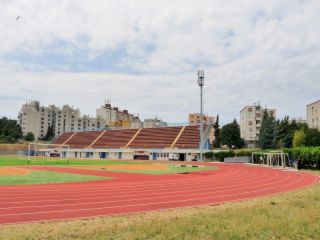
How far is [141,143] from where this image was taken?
285 ft

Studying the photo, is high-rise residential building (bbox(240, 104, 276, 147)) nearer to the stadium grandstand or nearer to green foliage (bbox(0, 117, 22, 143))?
the stadium grandstand

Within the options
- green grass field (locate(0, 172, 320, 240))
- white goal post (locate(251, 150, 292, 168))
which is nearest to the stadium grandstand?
white goal post (locate(251, 150, 292, 168))

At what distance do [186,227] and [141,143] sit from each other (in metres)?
78.0

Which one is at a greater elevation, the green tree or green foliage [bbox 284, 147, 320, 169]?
the green tree

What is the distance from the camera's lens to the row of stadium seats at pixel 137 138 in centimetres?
8116

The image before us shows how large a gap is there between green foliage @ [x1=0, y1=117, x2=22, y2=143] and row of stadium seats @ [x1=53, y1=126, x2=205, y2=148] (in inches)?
855

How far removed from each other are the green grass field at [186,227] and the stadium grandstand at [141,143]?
63.5m

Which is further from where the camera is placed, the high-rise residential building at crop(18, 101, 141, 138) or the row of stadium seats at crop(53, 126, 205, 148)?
the high-rise residential building at crop(18, 101, 141, 138)

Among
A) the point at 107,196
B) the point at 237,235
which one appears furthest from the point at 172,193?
the point at 237,235

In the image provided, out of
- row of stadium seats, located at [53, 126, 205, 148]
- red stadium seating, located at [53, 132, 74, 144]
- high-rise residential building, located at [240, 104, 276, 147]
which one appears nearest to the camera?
row of stadium seats, located at [53, 126, 205, 148]

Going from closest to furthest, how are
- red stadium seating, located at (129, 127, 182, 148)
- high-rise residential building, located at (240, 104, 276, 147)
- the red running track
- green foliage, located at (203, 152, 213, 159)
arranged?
1. the red running track
2. green foliage, located at (203, 152, 213, 159)
3. red stadium seating, located at (129, 127, 182, 148)
4. high-rise residential building, located at (240, 104, 276, 147)

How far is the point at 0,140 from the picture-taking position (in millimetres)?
116250

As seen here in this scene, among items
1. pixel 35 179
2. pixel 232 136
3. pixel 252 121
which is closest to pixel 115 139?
pixel 232 136

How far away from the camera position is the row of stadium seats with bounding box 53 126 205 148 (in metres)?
81.2
